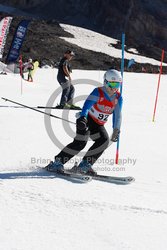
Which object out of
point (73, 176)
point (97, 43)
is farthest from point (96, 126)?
point (97, 43)

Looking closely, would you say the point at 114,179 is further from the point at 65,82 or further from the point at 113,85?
the point at 65,82

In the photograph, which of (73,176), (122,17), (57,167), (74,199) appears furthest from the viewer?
(122,17)

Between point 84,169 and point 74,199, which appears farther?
point 84,169

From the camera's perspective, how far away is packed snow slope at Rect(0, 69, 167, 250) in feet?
11.5

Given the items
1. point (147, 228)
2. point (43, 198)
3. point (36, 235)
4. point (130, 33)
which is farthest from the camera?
point (130, 33)

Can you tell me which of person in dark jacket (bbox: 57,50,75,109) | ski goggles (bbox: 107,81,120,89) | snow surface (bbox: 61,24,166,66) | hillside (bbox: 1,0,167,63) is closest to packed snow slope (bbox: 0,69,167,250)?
ski goggles (bbox: 107,81,120,89)

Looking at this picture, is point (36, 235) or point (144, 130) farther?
point (144, 130)

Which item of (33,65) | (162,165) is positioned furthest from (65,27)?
(162,165)

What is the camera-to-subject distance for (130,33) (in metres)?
67.2

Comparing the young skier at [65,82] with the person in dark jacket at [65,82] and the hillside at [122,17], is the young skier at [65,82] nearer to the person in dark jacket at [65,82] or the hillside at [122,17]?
the person in dark jacket at [65,82]

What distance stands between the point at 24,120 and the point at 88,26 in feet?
203

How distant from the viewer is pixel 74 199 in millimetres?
4477

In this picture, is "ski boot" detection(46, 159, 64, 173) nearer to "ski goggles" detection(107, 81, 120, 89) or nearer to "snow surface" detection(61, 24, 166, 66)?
"ski goggles" detection(107, 81, 120, 89)

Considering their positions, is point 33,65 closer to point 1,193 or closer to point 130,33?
point 1,193
